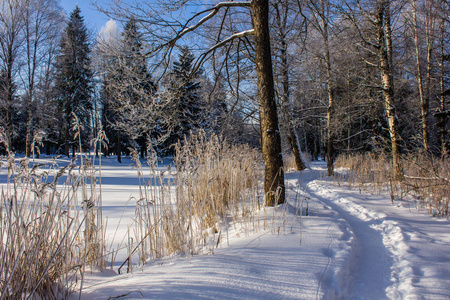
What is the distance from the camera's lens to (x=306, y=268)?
1.70m

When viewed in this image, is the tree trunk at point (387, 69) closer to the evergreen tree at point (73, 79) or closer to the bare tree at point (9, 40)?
the bare tree at point (9, 40)

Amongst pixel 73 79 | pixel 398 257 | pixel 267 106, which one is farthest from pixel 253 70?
pixel 73 79

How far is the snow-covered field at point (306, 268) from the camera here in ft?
4.39

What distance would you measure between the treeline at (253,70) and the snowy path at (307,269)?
1.13 m

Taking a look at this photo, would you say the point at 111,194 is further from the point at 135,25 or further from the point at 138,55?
the point at 135,25

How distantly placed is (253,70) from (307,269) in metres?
Result: 7.38

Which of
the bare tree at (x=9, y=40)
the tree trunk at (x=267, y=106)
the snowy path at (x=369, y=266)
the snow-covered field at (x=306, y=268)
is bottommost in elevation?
the snowy path at (x=369, y=266)

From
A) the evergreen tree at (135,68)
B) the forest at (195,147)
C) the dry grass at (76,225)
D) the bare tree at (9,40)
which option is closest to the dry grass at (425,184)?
the forest at (195,147)

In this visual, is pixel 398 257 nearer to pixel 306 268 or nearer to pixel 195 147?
pixel 306 268

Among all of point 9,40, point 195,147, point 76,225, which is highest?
point 9,40

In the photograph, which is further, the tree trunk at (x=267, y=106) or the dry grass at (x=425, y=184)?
the dry grass at (x=425, y=184)

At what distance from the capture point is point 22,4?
40.2 feet

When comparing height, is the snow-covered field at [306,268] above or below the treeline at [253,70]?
below

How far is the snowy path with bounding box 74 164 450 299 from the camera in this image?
4.39 ft
